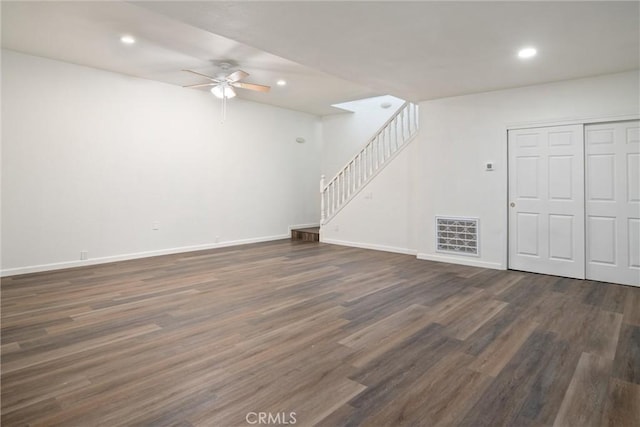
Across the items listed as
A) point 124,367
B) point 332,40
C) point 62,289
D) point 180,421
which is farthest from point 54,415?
point 332,40

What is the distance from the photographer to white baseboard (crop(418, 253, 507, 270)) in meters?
5.49

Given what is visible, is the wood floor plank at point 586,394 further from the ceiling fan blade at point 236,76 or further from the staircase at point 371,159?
the ceiling fan blade at point 236,76

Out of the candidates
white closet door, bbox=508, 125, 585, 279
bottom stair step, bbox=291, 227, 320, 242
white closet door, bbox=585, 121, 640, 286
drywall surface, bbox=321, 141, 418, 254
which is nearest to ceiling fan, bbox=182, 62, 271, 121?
drywall surface, bbox=321, 141, 418, 254

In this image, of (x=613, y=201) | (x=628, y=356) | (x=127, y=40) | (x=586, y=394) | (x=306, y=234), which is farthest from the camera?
(x=306, y=234)

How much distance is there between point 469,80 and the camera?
486 cm

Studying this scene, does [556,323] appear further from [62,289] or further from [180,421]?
[62,289]

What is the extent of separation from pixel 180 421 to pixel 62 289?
3.50m

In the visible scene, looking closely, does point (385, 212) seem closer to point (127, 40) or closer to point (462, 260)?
point (462, 260)

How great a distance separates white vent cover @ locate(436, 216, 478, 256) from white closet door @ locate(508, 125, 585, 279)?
54cm

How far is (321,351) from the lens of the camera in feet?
8.98

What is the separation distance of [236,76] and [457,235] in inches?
169

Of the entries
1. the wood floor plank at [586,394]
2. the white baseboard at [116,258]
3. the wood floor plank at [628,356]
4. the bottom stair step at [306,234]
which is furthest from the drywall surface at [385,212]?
the wood floor plank at [586,394]

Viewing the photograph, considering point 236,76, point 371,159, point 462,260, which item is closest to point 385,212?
point 371,159

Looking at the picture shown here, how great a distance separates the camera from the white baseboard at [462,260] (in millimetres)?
5488
